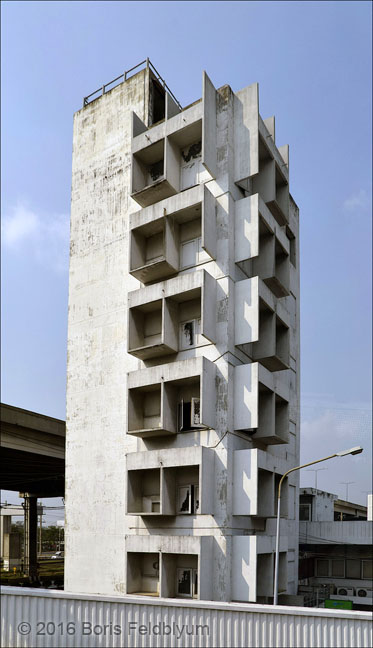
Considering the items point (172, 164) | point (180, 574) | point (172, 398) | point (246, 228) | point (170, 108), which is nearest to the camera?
point (180, 574)

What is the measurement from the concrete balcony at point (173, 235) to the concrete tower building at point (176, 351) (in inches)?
4.0

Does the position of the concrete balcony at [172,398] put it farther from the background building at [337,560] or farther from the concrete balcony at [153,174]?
the background building at [337,560]

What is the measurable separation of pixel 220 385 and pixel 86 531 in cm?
1128

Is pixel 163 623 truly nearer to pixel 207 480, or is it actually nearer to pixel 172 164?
pixel 207 480

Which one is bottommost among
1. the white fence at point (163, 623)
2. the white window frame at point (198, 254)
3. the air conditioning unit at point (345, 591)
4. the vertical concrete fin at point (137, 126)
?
the air conditioning unit at point (345, 591)

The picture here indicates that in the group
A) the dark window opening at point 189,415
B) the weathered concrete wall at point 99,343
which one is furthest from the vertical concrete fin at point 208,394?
the weathered concrete wall at point 99,343

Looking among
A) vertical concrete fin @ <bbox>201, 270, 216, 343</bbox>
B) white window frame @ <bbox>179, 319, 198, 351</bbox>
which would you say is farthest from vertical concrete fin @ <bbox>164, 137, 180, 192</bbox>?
white window frame @ <bbox>179, 319, 198, 351</bbox>

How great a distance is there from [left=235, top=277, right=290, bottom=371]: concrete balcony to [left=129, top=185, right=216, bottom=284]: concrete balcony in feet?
8.70

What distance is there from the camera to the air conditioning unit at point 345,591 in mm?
47341

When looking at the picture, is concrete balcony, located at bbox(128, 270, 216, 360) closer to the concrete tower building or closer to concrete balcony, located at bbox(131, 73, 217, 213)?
the concrete tower building

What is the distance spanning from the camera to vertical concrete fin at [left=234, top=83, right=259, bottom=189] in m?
33.6

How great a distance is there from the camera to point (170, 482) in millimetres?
31375

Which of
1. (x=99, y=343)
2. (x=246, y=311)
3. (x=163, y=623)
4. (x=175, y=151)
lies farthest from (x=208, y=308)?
(x=163, y=623)

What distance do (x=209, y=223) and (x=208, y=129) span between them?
17.4 ft
